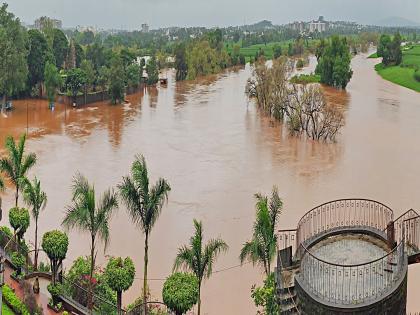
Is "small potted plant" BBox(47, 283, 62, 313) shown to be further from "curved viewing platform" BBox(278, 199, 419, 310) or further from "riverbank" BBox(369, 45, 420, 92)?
"riverbank" BBox(369, 45, 420, 92)

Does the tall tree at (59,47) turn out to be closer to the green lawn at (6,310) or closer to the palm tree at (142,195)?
the palm tree at (142,195)

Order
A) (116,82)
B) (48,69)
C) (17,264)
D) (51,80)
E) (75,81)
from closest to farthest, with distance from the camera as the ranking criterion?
1. (17,264)
2. (48,69)
3. (51,80)
4. (75,81)
5. (116,82)

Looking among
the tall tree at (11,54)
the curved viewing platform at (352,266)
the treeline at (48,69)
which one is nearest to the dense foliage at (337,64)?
the treeline at (48,69)

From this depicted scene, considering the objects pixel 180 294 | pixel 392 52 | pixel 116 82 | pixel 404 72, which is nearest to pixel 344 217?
pixel 180 294

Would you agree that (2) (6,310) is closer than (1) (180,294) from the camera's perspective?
No

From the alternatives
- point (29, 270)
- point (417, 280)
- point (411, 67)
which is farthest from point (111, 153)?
point (411, 67)

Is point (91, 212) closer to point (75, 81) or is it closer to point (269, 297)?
point (269, 297)
